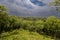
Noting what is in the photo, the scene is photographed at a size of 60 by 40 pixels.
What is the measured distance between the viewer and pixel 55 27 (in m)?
87.9

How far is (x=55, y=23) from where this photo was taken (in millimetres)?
84938

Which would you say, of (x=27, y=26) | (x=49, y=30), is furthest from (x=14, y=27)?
(x=49, y=30)

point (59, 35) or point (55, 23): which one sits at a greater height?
point (55, 23)

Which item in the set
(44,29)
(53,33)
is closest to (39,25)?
(44,29)

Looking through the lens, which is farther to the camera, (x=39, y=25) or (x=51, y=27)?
Answer: (x=39, y=25)

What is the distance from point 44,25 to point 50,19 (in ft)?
23.9

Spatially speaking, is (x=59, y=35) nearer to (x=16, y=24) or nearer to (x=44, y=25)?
(x=44, y=25)

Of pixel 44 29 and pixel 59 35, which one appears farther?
pixel 44 29

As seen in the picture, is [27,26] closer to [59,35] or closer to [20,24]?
[20,24]

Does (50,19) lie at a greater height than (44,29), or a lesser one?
greater

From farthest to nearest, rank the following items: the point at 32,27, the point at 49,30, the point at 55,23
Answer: the point at 32,27, the point at 49,30, the point at 55,23

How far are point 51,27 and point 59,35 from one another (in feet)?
16.9

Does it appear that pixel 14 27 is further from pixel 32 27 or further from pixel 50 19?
pixel 50 19

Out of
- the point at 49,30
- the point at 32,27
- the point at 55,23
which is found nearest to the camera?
the point at 55,23
